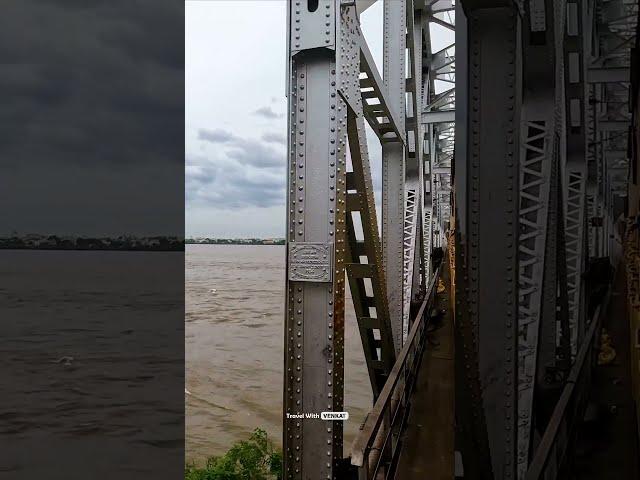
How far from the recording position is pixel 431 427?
474cm

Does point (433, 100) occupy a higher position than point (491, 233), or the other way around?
point (433, 100)

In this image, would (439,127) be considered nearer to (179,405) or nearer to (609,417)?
(609,417)

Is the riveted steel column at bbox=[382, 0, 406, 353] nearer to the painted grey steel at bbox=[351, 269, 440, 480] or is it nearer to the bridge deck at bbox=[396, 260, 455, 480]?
the painted grey steel at bbox=[351, 269, 440, 480]

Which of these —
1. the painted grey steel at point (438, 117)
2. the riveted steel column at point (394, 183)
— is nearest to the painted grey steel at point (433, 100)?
the painted grey steel at point (438, 117)

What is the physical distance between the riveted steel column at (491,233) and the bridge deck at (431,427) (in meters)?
1.51

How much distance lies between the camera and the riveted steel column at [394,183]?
5852 millimetres

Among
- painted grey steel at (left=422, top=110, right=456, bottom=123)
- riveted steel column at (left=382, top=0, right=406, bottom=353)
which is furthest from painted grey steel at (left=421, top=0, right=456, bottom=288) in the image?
riveted steel column at (left=382, top=0, right=406, bottom=353)

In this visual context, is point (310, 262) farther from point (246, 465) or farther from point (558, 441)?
point (246, 465)

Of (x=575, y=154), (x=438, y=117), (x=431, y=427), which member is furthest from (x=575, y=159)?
(x=438, y=117)

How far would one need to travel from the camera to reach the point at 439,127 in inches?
856

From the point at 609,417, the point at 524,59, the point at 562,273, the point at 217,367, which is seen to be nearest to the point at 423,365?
the point at 609,417

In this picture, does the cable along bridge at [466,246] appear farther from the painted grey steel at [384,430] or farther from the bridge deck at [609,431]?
the bridge deck at [609,431]

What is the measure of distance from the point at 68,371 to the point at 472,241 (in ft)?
6.11

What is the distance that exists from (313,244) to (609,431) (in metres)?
→ 4.45
